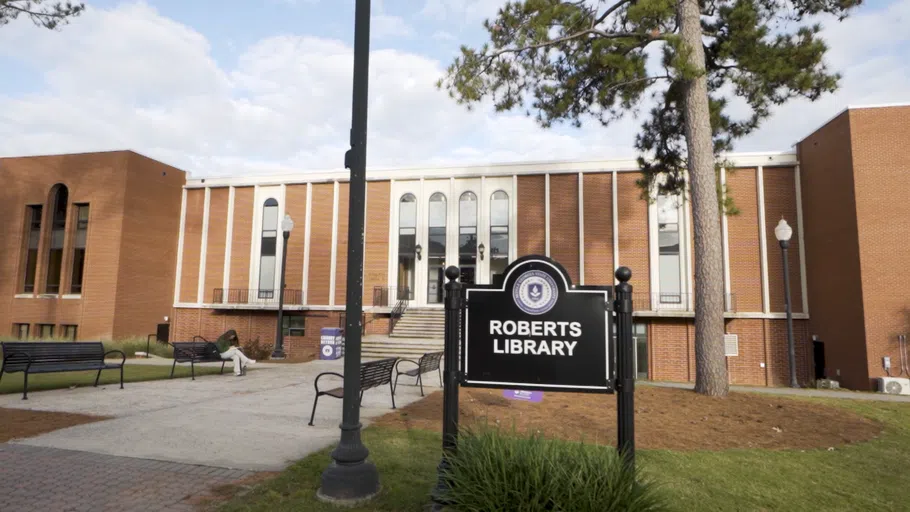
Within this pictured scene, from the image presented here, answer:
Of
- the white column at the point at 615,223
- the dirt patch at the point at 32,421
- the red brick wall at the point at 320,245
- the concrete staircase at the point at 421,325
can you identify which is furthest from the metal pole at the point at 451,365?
the red brick wall at the point at 320,245

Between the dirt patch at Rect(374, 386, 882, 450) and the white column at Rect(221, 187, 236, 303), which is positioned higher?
the white column at Rect(221, 187, 236, 303)

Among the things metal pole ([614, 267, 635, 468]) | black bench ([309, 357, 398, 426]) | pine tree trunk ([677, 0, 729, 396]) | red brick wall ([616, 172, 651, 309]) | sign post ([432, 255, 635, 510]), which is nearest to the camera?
metal pole ([614, 267, 635, 468])

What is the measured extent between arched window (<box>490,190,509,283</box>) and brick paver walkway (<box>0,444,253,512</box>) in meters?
20.8

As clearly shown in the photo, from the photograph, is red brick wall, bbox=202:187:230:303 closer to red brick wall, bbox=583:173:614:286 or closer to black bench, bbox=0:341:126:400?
black bench, bbox=0:341:126:400

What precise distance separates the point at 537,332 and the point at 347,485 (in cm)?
195

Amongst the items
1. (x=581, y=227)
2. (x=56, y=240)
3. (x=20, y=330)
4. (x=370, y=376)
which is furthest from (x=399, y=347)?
(x=20, y=330)

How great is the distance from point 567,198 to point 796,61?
A: 43.1ft

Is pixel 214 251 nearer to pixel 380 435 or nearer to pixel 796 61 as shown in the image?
pixel 380 435

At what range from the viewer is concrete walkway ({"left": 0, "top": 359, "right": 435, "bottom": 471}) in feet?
18.3

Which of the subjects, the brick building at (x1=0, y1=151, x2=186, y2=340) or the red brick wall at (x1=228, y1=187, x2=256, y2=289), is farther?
the red brick wall at (x1=228, y1=187, x2=256, y2=289)

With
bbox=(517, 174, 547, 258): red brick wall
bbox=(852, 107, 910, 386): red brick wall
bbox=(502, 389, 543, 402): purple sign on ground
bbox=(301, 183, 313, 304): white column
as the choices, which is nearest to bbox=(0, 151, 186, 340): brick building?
bbox=(301, 183, 313, 304): white column

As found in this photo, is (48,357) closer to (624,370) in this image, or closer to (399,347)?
(624,370)

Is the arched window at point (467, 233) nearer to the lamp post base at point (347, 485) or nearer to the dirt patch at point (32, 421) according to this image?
the dirt patch at point (32, 421)

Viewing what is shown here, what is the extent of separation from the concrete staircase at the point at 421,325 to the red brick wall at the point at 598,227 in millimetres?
7002
